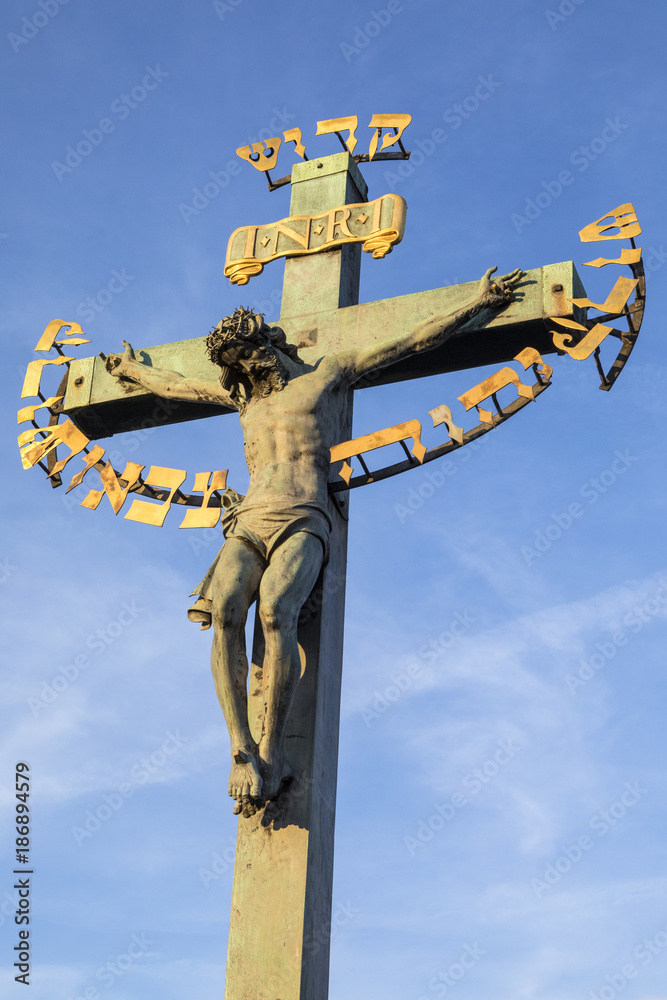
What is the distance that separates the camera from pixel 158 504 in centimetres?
784

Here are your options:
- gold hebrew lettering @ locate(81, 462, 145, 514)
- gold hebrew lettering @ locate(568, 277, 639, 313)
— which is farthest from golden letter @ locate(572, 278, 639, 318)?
gold hebrew lettering @ locate(81, 462, 145, 514)

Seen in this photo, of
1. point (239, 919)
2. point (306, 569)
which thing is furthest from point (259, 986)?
point (306, 569)

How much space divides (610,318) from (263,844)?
11.3 ft

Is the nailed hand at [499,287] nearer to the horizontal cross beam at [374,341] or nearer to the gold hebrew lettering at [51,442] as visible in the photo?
the horizontal cross beam at [374,341]

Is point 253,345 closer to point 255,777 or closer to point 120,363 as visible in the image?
point 120,363

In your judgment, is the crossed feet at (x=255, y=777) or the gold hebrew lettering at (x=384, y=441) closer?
the crossed feet at (x=255, y=777)

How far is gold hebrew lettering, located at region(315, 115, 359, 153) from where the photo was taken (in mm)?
8711

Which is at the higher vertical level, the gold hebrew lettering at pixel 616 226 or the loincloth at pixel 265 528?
the gold hebrew lettering at pixel 616 226

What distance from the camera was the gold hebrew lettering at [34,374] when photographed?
28.4 feet

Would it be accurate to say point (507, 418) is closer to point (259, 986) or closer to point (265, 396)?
point (265, 396)

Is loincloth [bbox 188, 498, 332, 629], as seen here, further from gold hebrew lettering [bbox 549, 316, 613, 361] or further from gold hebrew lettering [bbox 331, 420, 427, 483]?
gold hebrew lettering [bbox 549, 316, 613, 361]

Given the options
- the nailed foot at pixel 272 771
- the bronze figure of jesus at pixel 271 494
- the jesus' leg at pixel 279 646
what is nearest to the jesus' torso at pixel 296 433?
the bronze figure of jesus at pixel 271 494

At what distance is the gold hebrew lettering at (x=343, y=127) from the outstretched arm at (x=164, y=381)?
193cm

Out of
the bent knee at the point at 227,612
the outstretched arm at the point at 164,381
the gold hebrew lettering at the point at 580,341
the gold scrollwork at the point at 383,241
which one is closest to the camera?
the bent knee at the point at 227,612
